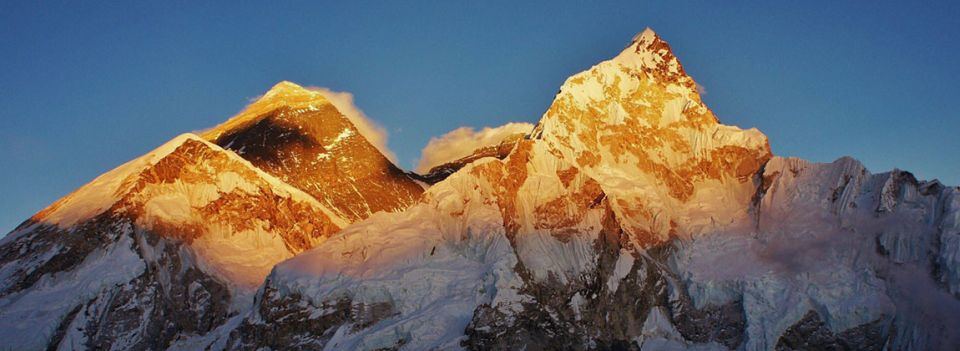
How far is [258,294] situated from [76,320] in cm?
1907

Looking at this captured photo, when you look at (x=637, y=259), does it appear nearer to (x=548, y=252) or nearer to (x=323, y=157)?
(x=548, y=252)

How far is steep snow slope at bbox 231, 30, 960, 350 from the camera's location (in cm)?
12238

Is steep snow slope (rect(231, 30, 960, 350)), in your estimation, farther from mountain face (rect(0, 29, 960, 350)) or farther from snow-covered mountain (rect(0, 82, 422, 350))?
snow-covered mountain (rect(0, 82, 422, 350))

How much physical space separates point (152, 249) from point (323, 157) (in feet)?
133

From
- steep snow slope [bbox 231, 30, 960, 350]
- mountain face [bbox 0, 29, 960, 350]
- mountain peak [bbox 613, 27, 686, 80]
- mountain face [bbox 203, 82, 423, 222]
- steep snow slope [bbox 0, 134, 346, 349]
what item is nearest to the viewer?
steep snow slope [bbox 231, 30, 960, 350]

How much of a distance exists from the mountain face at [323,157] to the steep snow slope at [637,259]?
2635 centimetres

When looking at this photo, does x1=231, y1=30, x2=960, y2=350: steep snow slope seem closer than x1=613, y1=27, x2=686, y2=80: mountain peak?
Yes

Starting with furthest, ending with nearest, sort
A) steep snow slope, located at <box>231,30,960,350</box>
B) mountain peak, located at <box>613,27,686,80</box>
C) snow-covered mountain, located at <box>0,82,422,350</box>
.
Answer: mountain peak, located at <box>613,27,686,80</box>
snow-covered mountain, located at <box>0,82,422,350</box>
steep snow slope, located at <box>231,30,960,350</box>

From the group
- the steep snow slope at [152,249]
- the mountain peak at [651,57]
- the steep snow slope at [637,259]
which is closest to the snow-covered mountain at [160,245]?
the steep snow slope at [152,249]

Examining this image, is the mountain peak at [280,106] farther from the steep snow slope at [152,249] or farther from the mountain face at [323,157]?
the steep snow slope at [152,249]

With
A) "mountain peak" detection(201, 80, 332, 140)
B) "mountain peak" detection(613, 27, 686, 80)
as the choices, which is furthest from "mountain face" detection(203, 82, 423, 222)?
"mountain peak" detection(613, 27, 686, 80)

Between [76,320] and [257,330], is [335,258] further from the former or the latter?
[76,320]

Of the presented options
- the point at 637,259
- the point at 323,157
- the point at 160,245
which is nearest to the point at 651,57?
the point at 637,259

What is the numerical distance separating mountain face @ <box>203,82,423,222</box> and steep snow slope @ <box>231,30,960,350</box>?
86.4ft
